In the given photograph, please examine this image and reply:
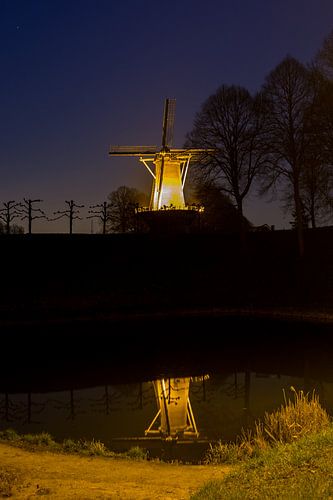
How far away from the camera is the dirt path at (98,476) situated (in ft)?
22.1

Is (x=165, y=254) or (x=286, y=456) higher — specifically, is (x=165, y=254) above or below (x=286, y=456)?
above

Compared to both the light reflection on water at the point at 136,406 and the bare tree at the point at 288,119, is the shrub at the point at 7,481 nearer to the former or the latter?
the light reflection on water at the point at 136,406

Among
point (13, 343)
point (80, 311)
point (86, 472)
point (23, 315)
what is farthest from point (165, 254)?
point (86, 472)

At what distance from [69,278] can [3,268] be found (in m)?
3.69

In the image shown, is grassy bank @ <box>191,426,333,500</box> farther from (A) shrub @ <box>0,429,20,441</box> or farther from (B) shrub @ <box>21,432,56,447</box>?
(A) shrub @ <box>0,429,20,441</box>

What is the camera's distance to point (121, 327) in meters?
26.4

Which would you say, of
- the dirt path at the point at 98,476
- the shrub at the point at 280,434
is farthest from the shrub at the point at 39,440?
the shrub at the point at 280,434

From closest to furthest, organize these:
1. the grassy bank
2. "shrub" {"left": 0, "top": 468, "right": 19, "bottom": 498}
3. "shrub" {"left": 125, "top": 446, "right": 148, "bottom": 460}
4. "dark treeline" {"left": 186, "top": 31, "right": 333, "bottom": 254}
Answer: the grassy bank < "shrub" {"left": 0, "top": 468, "right": 19, "bottom": 498} < "shrub" {"left": 125, "top": 446, "right": 148, "bottom": 460} < "dark treeline" {"left": 186, "top": 31, "right": 333, "bottom": 254}

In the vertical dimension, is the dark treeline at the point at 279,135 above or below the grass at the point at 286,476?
above

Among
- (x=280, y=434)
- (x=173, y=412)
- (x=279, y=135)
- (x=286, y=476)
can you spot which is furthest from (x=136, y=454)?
(x=279, y=135)

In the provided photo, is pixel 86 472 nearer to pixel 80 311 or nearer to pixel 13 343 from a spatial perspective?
pixel 13 343

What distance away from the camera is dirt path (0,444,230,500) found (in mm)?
6746

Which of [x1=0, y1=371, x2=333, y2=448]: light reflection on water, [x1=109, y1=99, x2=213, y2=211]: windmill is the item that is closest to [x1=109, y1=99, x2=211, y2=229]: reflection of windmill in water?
[x1=109, y1=99, x2=213, y2=211]: windmill

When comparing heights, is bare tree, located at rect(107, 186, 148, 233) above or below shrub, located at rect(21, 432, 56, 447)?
above
